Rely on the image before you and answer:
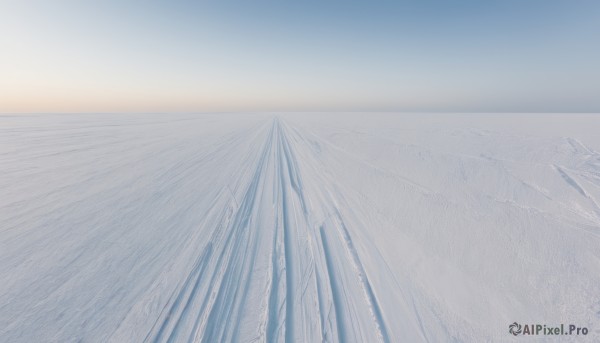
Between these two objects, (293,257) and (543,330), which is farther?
(293,257)

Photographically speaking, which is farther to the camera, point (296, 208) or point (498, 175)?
point (498, 175)

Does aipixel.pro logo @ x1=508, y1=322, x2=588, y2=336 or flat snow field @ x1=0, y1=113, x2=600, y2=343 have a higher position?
flat snow field @ x1=0, y1=113, x2=600, y2=343

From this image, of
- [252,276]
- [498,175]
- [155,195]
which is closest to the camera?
[252,276]

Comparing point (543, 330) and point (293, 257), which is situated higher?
point (293, 257)

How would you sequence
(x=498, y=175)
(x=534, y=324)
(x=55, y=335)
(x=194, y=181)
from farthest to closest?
(x=498, y=175) → (x=194, y=181) → (x=534, y=324) → (x=55, y=335)

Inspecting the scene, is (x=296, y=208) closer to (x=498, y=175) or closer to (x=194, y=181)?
(x=194, y=181)

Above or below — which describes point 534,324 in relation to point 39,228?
below

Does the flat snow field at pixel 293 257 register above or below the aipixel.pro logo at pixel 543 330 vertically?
above

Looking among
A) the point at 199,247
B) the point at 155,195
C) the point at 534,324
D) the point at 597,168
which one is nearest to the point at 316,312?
the point at 199,247
